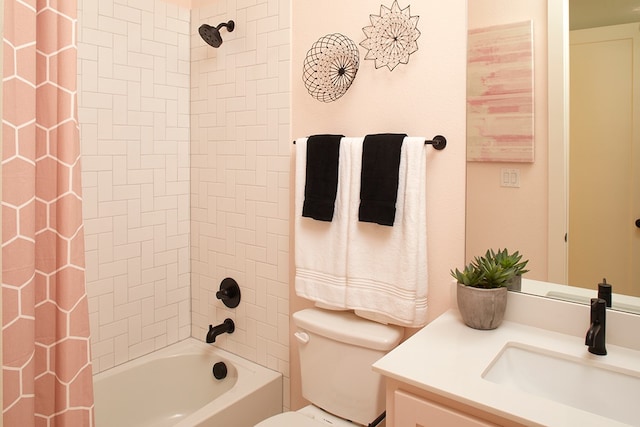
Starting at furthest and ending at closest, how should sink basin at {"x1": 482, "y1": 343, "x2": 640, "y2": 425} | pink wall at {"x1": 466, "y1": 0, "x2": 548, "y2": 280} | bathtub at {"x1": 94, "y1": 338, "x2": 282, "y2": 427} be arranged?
bathtub at {"x1": 94, "y1": 338, "x2": 282, "y2": 427} → pink wall at {"x1": 466, "y1": 0, "x2": 548, "y2": 280} → sink basin at {"x1": 482, "y1": 343, "x2": 640, "y2": 425}

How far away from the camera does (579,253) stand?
136 cm

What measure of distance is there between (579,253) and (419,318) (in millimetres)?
538

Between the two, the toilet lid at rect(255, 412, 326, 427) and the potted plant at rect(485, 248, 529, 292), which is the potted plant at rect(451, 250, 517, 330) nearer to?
the potted plant at rect(485, 248, 529, 292)

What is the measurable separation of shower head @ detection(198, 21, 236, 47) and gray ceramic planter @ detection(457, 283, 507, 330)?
1.56 meters

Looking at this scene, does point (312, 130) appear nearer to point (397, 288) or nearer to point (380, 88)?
point (380, 88)

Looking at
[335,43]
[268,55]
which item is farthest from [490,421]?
[268,55]

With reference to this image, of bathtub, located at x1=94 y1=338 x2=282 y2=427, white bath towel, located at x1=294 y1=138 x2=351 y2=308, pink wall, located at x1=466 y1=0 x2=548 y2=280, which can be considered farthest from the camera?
bathtub, located at x1=94 y1=338 x2=282 y2=427

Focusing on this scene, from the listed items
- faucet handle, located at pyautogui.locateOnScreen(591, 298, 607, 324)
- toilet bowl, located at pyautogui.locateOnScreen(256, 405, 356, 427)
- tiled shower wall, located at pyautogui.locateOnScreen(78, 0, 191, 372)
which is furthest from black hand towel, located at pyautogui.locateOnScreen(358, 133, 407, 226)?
tiled shower wall, located at pyautogui.locateOnScreen(78, 0, 191, 372)

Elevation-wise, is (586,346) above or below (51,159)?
below

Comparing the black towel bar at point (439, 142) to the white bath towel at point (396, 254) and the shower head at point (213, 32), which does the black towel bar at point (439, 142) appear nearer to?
the white bath towel at point (396, 254)

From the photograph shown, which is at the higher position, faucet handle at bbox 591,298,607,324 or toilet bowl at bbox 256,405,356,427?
faucet handle at bbox 591,298,607,324

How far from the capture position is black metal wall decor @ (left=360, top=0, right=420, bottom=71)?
61.9 inches

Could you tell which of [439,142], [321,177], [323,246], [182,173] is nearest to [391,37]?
[439,142]

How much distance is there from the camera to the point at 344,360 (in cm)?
160
